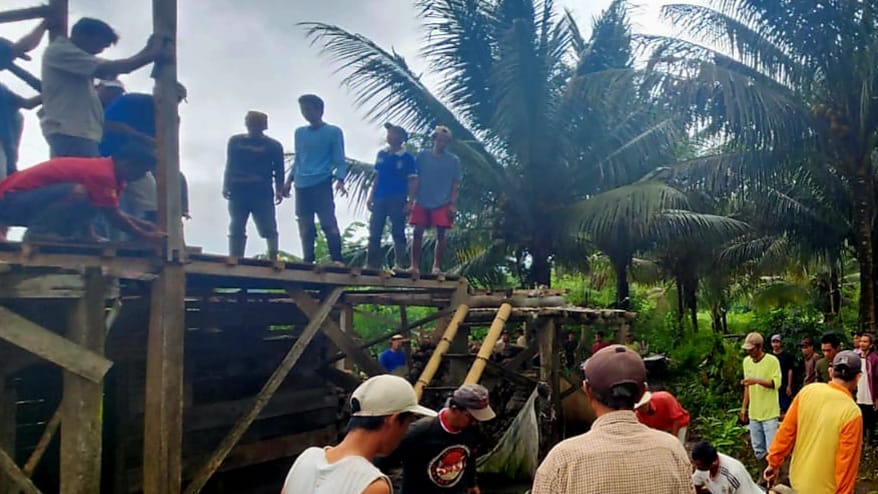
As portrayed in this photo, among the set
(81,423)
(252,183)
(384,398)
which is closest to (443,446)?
(384,398)

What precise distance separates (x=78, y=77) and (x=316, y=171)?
2472 mm

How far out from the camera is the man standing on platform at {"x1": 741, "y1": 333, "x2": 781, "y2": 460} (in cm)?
736

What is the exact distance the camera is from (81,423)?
4.05m

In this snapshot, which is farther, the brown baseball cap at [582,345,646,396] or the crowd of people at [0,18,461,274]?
the crowd of people at [0,18,461,274]

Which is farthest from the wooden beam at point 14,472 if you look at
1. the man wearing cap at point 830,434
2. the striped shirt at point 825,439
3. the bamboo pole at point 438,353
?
the striped shirt at point 825,439

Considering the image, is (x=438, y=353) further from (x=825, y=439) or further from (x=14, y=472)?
(x=14, y=472)

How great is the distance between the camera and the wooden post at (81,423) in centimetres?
402

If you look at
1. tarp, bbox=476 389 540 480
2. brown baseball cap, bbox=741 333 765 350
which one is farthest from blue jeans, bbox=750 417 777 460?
tarp, bbox=476 389 540 480

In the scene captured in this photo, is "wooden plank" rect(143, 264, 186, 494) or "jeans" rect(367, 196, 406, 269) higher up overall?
"jeans" rect(367, 196, 406, 269)

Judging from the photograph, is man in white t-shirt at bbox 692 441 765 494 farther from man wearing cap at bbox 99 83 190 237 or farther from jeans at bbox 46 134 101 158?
jeans at bbox 46 134 101 158

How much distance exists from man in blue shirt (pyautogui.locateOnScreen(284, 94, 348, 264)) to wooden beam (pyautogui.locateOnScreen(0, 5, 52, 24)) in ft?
8.17

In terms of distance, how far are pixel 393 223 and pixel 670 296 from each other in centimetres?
1744

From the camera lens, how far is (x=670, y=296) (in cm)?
2339

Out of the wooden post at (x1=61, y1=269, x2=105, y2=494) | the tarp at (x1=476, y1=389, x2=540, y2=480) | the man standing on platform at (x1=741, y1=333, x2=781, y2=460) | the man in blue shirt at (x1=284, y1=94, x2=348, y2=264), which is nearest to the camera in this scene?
the wooden post at (x1=61, y1=269, x2=105, y2=494)
